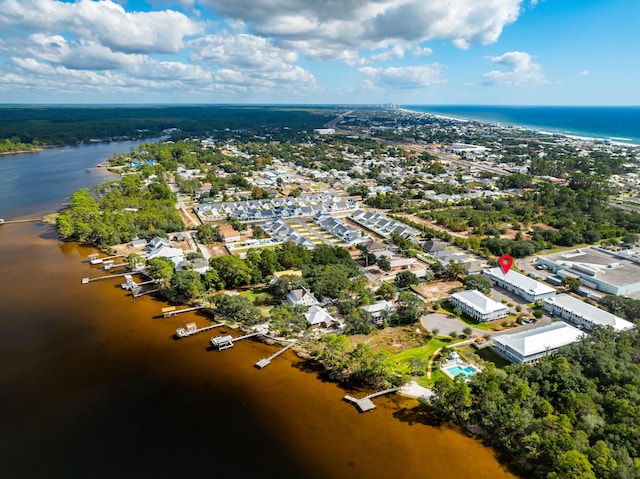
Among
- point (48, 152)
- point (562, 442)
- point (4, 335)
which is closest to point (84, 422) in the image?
point (4, 335)

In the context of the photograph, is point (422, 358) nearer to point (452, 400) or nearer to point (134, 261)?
point (452, 400)

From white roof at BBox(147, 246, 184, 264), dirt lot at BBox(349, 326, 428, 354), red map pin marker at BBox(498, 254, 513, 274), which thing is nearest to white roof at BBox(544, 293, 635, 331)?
red map pin marker at BBox(498, 254, 513, 274)

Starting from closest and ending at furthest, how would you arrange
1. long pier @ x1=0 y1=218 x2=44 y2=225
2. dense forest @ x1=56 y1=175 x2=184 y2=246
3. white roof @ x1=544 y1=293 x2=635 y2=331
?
white roof @ x1=544 y1=293 x2=635 y2=331, dense forest @ x1=56 y1=175 x2=184 y2=246, long pier @ x1=0 y1=218 x2=44 y2=225

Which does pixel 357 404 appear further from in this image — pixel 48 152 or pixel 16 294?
pixel 48 152

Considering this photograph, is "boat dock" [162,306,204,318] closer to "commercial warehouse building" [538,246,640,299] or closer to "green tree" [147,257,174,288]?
"green tree" [147,257,174,288]

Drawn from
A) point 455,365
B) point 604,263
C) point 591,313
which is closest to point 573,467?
point 455,365

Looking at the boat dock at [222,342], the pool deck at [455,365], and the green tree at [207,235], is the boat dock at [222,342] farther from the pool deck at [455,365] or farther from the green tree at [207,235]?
the green tree at [207,235]

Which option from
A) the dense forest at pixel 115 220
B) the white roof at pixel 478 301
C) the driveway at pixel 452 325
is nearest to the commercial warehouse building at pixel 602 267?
the driveway at pixel 452 325
